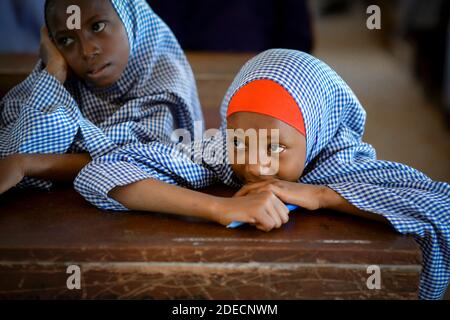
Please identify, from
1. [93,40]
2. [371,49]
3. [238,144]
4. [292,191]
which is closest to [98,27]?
[93,40]

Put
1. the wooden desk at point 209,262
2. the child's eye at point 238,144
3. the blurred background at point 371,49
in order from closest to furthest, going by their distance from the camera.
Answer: the wooden desk at point 209,262 < the child's eye at point 238,144 < the blurred background at point 371,49

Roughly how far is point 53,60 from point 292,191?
688mm

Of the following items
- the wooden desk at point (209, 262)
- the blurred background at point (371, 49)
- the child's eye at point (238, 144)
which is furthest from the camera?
the blurred background at point (371, 49)

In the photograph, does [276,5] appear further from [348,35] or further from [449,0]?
[348,35]

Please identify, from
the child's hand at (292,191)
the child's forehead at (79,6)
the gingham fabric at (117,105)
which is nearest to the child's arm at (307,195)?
the child's hand at (292,191)

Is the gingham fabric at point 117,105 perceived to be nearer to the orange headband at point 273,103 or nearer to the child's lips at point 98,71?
the child's lips at point 98,71

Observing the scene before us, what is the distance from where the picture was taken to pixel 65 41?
1.34 meters

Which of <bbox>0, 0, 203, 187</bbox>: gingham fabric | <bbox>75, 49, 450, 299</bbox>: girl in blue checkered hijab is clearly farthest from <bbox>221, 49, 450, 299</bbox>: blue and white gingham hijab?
<bbox>0, 0, 203, 187</bbox>: gingham fabric

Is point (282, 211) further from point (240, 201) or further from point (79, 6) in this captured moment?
point (79, 6)

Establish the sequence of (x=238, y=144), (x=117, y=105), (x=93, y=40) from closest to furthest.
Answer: (x=238, y=144) → (x=93, y=40) → (x=117, y=105)

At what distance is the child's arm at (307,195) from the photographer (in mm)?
1034

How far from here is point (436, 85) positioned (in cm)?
374

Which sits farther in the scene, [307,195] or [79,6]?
[79,6]

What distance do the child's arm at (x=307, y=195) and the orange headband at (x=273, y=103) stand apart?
10cm
